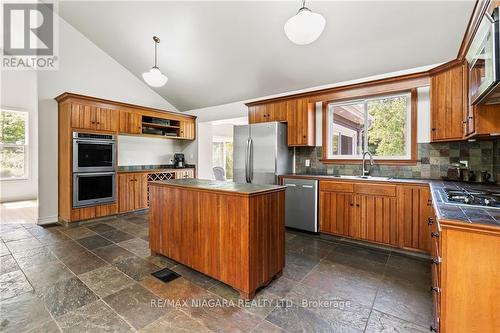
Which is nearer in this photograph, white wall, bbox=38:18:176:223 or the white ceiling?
the white ceiling

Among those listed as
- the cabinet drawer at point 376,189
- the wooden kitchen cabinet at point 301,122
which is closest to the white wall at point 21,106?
the wooden kitchen cabinet at point 301,122

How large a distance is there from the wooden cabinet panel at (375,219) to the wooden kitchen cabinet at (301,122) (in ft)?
4.45

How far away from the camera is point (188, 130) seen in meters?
6.32

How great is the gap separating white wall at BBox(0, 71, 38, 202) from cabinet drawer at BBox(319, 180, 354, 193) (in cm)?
695

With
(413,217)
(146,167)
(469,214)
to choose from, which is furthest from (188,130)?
(469,214)

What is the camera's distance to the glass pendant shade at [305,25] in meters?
1.99

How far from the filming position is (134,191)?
500 centimetres

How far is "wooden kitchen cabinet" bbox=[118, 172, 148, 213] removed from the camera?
15.7 feet

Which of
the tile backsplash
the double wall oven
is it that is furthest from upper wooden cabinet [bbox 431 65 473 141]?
the double wall oven

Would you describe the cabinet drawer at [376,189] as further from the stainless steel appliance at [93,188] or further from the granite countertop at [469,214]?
the stainless steel appliance at [93,188]

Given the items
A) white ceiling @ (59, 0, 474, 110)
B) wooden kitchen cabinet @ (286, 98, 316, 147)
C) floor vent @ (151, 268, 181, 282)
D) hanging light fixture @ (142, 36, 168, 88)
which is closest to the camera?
floor vent @ (151, 268, 181, 282)

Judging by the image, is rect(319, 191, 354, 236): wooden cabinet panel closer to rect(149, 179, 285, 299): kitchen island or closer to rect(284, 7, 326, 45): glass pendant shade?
rect(149, 179, 285, 299): kitchen island

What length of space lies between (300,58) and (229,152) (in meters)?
6.55

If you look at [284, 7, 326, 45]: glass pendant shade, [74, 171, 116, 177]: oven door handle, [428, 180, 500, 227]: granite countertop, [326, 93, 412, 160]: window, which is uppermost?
[284, 7, 326, 45]: glass pendant shade
